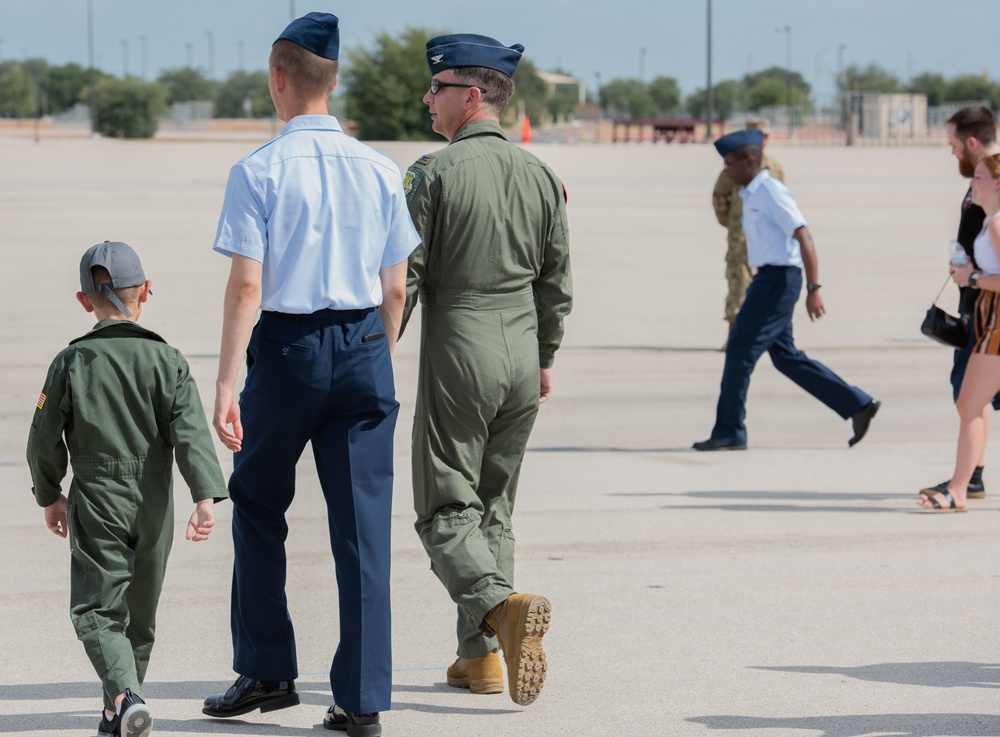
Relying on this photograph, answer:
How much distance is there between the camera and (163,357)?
13.4 ft

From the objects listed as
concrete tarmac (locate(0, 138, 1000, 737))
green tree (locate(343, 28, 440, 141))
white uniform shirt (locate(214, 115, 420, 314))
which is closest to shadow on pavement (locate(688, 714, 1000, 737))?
concrete tarmac (locate(0, 138, 1000, 737))

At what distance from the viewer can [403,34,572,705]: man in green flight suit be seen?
4582mm

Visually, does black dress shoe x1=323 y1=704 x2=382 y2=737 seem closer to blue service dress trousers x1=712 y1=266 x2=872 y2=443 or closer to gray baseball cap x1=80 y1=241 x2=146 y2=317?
gray baseball cap x1=80 y1=241 x2=146 y2=317

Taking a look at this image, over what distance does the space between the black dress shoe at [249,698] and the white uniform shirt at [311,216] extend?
3.65 feet

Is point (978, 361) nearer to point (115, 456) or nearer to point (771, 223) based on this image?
point (771, 223)

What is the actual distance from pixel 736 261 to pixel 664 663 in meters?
8.15

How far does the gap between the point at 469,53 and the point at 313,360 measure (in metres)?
1.12

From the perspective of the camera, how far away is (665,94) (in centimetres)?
12494

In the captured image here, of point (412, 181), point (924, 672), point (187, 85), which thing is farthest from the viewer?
point (187, 85)

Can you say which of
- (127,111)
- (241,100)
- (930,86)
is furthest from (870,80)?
(127,111)

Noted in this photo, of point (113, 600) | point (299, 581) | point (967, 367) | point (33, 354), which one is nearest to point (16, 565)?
point (299, 581)

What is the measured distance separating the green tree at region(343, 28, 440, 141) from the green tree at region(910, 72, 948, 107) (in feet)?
214

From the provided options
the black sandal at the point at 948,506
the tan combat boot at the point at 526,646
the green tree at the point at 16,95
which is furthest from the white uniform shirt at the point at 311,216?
the green tree at the point at 16,95

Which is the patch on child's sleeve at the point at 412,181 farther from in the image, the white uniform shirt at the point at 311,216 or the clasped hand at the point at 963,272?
the clasped hand at the point at 963,272
